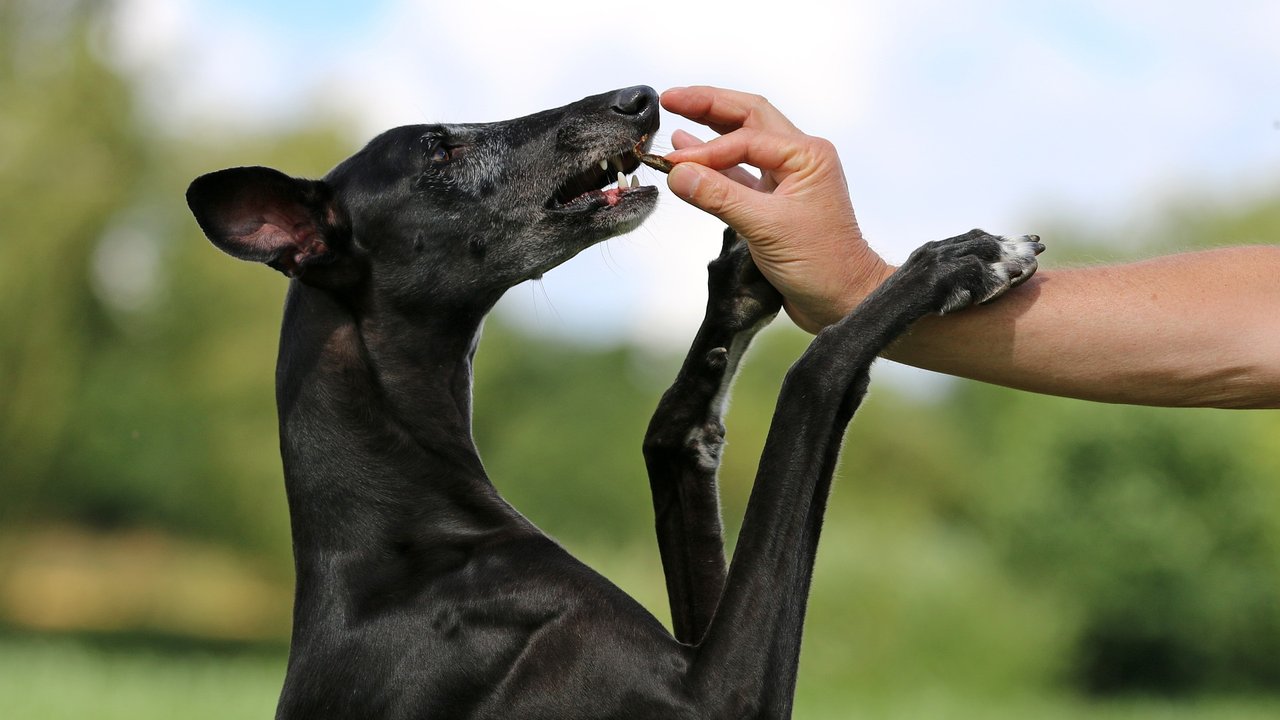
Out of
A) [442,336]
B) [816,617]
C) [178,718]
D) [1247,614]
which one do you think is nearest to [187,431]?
[816,617]

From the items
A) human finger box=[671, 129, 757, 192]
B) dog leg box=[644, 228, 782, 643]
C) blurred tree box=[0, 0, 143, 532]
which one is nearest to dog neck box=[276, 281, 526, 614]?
dog leg box=[644, 228, 782, 643]

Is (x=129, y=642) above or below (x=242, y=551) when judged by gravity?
below

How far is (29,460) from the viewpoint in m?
24.7

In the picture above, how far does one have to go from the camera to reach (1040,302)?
147 inches

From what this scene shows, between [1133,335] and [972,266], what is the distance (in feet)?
1.60

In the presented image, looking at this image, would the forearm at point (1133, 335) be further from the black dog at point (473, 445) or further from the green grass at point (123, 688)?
the green grass at point (123, 688)

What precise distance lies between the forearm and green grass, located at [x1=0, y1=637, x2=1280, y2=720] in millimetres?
8858

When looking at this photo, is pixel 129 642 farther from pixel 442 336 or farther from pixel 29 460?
pixel 442 336

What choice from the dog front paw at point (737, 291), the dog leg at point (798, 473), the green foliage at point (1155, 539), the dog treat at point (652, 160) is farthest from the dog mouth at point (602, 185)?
the green foliage at point (1155, 539)

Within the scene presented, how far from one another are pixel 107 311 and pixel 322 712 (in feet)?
77.9

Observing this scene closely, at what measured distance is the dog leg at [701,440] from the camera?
3.95 m

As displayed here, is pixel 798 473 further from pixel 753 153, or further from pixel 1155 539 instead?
pixel 1155 539

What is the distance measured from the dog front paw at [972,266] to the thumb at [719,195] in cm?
42

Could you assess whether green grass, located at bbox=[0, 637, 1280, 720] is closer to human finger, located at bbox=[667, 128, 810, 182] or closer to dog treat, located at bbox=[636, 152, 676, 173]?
dog treat, located at bbox=[636, 152, 676, 173]
